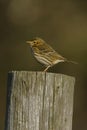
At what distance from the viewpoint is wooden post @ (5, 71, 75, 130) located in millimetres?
4773

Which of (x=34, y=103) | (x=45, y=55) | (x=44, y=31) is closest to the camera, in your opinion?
(x=34, y=103)

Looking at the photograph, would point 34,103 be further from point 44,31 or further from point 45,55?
point 44,31

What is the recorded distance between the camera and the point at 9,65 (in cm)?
1498

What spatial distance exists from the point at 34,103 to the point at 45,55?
2.80 meters

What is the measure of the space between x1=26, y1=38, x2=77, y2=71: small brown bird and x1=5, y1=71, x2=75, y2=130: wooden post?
2.58 meters

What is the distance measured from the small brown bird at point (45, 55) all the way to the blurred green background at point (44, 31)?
286 inches

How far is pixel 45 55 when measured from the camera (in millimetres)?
7539

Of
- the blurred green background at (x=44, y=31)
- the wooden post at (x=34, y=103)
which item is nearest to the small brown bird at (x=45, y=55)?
the wooden post at (x=34, y=103)

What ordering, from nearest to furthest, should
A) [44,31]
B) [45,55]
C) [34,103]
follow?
1. [34,103]
2. [45,55]
3. [44,31]

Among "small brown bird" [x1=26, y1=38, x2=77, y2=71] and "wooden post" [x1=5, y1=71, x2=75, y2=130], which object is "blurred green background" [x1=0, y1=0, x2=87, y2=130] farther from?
"wooden post" [x1=5, y1=71, x2=75, y2=130]

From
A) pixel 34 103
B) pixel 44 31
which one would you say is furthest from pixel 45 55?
pixel 44 31

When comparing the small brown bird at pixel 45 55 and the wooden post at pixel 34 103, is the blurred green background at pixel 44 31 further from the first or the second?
the wooden post at pixel 34 103

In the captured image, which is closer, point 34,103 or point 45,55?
point 34,103

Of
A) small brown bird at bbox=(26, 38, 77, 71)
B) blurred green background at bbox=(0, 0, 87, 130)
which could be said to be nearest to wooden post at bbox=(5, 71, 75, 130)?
small brown bird at bbox=(26, 38, 77, 71)
